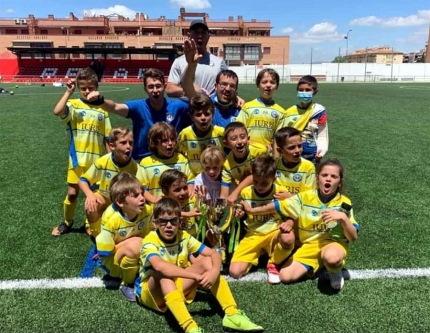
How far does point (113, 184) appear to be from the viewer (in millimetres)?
3311

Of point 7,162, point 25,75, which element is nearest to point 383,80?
point 25,75

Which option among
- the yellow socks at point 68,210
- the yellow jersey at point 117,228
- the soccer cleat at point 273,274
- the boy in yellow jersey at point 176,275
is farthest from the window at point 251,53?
the boy in yellow jersey at point 176,275

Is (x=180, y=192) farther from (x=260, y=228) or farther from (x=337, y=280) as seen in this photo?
(x=337, y=280)

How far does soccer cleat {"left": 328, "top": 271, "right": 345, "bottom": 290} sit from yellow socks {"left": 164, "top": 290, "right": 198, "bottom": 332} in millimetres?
1291

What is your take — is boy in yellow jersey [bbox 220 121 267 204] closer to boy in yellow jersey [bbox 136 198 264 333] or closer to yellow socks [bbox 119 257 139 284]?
boy in yellow jersey [bbox 136 198 264 333]

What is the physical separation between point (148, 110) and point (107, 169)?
816mm

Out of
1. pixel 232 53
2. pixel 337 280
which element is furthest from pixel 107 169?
pixel 232 53

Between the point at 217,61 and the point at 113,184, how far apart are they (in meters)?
2.51

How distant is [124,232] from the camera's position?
338 centimetres

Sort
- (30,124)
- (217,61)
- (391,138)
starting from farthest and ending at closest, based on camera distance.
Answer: (30,124), (391,138), (217,61)

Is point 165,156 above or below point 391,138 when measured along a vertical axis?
above

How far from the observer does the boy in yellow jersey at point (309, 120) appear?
4348 millimetres

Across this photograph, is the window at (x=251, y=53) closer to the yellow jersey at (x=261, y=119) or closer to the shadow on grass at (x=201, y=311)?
the yellow jersey at (x=261, y=119)

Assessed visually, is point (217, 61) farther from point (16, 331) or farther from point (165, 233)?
point (16, 331)
